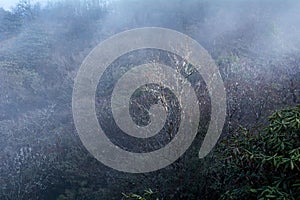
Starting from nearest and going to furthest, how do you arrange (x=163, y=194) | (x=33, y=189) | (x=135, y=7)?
(x=163, y=194)
(x=33, y=189)
(x=135, y=7)

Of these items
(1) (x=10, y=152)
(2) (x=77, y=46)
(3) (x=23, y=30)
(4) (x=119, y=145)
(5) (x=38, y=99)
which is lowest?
(4) (x=119, y=145)

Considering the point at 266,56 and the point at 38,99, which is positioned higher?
the point at 38,99

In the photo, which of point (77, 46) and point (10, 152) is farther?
point (77, 46)

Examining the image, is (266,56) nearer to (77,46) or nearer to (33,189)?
(33,189)

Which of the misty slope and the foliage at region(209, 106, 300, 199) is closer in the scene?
the foliage at region(209, 106, 300, 199)

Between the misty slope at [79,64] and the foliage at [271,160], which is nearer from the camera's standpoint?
the foliage at [271,160]

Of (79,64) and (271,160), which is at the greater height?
(79,64)

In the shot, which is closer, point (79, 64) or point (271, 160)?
point (271, 160)

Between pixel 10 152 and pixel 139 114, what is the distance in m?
5.32

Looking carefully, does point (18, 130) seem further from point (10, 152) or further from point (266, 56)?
point (266, 56)

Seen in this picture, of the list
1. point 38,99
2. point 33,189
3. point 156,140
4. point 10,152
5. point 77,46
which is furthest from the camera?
point 77,46

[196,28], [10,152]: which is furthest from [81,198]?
[196,28]

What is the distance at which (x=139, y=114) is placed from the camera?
941 centimetres

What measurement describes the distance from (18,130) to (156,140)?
8590 mm
